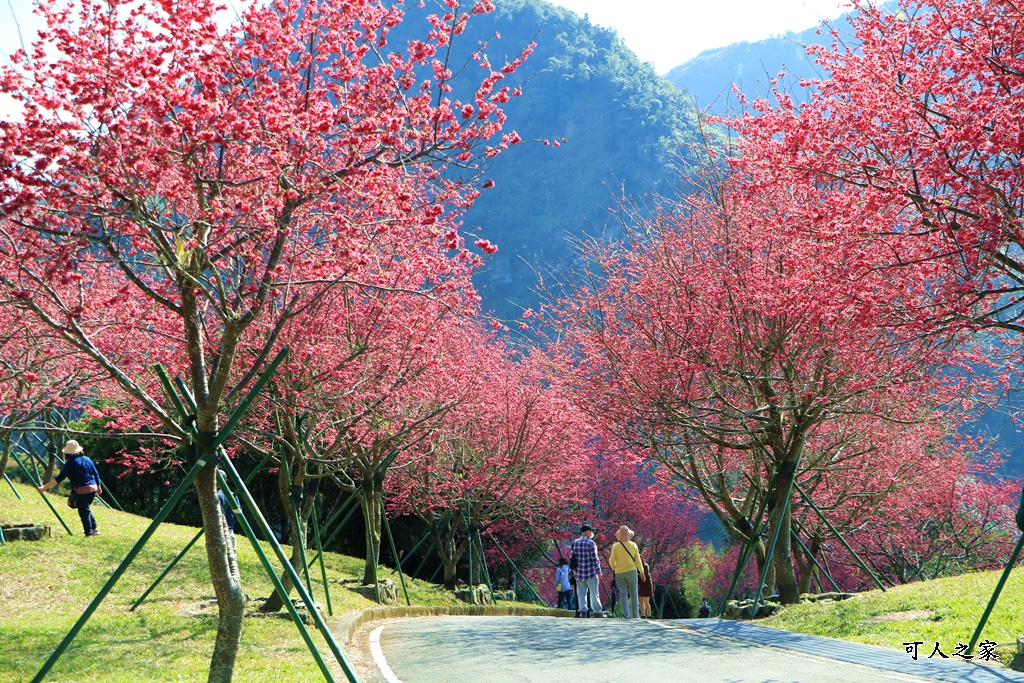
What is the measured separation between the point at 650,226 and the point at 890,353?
469 cm

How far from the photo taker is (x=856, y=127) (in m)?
9.27

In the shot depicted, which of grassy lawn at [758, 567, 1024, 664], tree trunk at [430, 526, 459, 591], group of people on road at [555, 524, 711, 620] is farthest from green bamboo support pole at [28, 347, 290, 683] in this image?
tree trunk at [430, 526, 459, 591]

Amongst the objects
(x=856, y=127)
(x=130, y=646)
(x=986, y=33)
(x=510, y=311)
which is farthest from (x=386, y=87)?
(x=510, y=311)

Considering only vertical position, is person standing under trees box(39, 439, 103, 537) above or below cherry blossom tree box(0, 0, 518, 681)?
below

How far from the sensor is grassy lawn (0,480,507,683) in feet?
27.4

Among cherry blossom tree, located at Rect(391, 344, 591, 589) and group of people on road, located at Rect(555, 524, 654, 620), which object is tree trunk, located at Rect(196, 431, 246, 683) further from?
cherry blossom tree, located at Rect(391, 344, 591, 589)

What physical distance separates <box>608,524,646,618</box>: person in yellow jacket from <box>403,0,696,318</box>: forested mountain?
103 metres

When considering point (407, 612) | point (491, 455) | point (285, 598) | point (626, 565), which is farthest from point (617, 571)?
point (285, 598)

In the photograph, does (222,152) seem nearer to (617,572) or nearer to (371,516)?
(617,572)

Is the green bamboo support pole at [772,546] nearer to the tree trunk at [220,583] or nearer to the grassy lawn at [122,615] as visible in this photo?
the grassy lawn at [122,615]

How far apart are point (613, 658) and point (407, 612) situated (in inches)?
321

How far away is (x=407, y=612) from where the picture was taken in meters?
16.5

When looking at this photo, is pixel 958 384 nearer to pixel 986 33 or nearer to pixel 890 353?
pixel 890 353

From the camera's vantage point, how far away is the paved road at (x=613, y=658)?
7.63 metres
